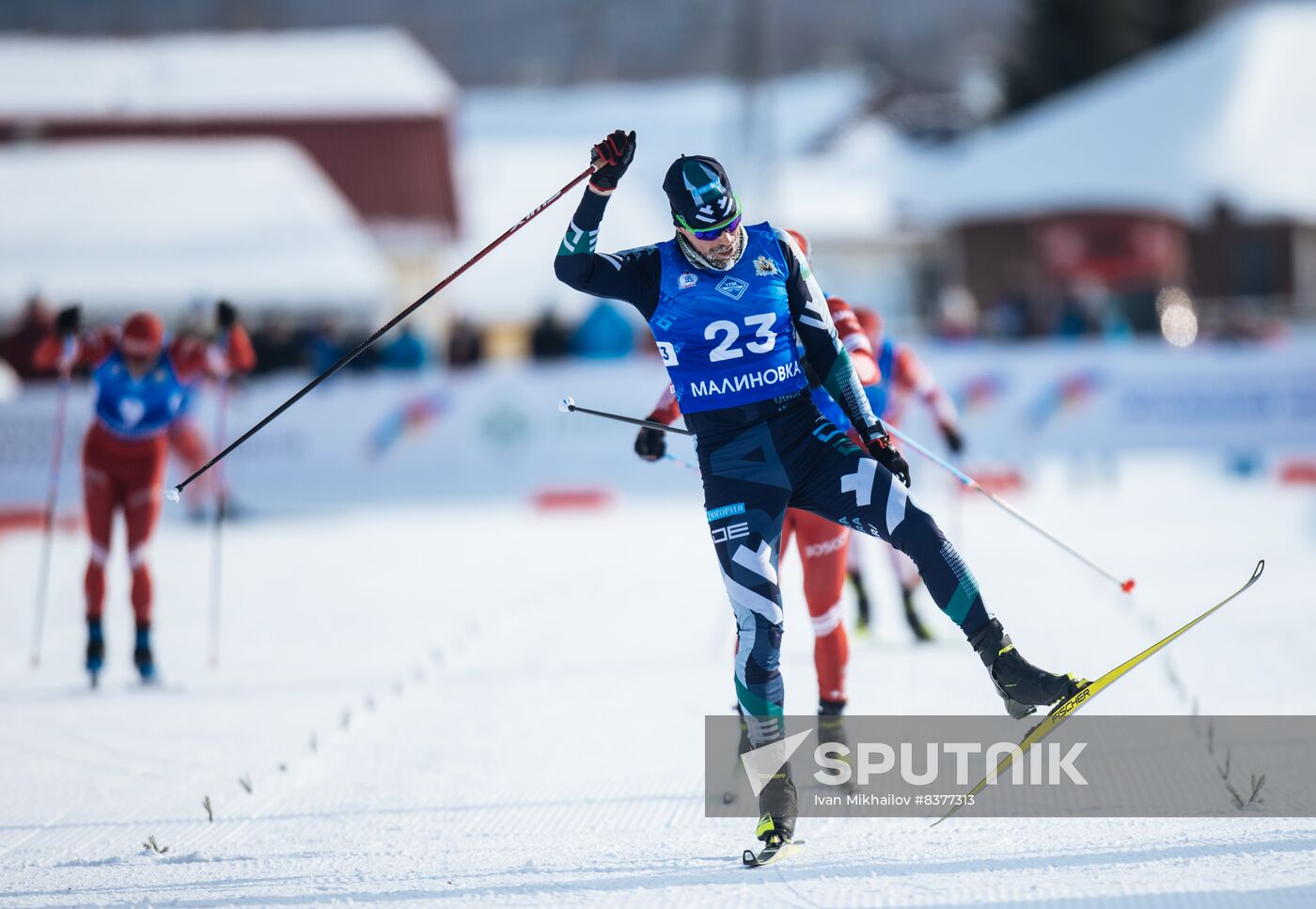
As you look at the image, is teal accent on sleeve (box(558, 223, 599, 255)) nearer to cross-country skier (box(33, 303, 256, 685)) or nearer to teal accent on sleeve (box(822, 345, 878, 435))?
teal accent on sleeve (box(822, 345, 878, 435))

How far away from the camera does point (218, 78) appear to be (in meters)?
36.6

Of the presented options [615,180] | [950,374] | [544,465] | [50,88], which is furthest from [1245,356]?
[50,88]

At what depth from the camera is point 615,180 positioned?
511 centimetres

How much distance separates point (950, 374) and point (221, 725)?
11848mm

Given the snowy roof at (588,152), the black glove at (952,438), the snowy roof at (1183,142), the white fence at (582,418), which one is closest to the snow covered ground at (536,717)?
the black glove at (952,438)

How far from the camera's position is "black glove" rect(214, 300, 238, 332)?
29.6ft

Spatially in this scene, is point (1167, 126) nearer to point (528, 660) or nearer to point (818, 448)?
point (528, 660)

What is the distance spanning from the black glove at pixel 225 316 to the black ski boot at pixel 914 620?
4.37 metres

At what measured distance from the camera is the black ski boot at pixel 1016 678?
4805mm

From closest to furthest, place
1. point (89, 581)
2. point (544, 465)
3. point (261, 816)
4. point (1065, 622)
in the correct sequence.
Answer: point (261, 816), point (89, 581), point (1065, 622), point (544, 465)

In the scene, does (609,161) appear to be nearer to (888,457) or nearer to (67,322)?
(888,457)

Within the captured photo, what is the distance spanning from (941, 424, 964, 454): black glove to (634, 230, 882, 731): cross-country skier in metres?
2.37

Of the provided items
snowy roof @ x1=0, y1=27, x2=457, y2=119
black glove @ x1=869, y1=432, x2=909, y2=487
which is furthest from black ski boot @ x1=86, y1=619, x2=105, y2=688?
snowy roof @ x1=0, y1=27, x2=457, y2=119

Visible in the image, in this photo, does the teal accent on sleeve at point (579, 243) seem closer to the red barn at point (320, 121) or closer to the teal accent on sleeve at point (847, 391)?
the teal accent on sleeve at point (847, 391)
